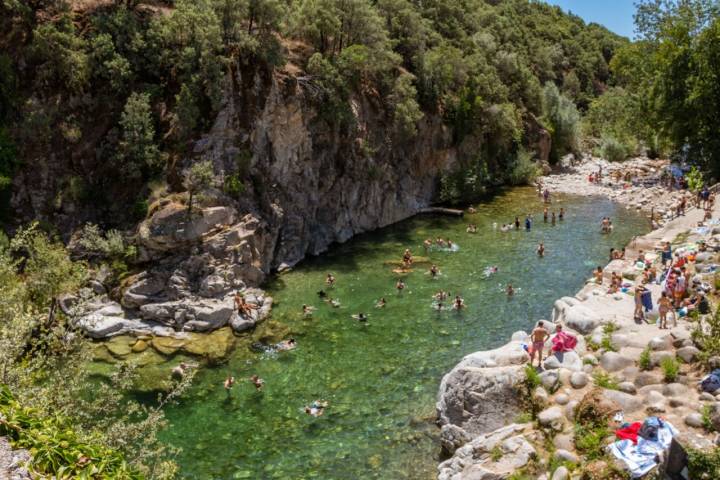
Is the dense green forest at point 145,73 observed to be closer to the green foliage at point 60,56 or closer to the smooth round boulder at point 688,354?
the green foliage at point 60,56

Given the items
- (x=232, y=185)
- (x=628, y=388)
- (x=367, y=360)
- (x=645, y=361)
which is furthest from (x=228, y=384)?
(x=645, y=361)

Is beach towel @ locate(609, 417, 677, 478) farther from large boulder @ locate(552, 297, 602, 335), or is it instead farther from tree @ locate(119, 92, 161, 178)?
tree @ locate(119, 92, 161, 178)

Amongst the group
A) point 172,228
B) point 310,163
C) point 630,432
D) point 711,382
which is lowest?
point 630,432

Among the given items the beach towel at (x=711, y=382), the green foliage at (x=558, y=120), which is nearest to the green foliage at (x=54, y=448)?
the beach towel at (x=711, y=382)

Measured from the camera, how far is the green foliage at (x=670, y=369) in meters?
15.6

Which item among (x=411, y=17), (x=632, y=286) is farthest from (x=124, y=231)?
(x=411, y=17)

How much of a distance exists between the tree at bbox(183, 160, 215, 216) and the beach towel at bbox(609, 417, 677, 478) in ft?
77.1

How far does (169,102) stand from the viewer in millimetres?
33312

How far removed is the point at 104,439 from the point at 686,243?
106ft

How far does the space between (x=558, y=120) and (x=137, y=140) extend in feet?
182

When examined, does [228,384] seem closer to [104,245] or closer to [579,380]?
[104,245]

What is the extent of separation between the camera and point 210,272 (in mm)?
29078

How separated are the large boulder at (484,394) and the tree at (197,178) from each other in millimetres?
17974

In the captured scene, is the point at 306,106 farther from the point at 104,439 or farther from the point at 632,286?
the point at 104,439
